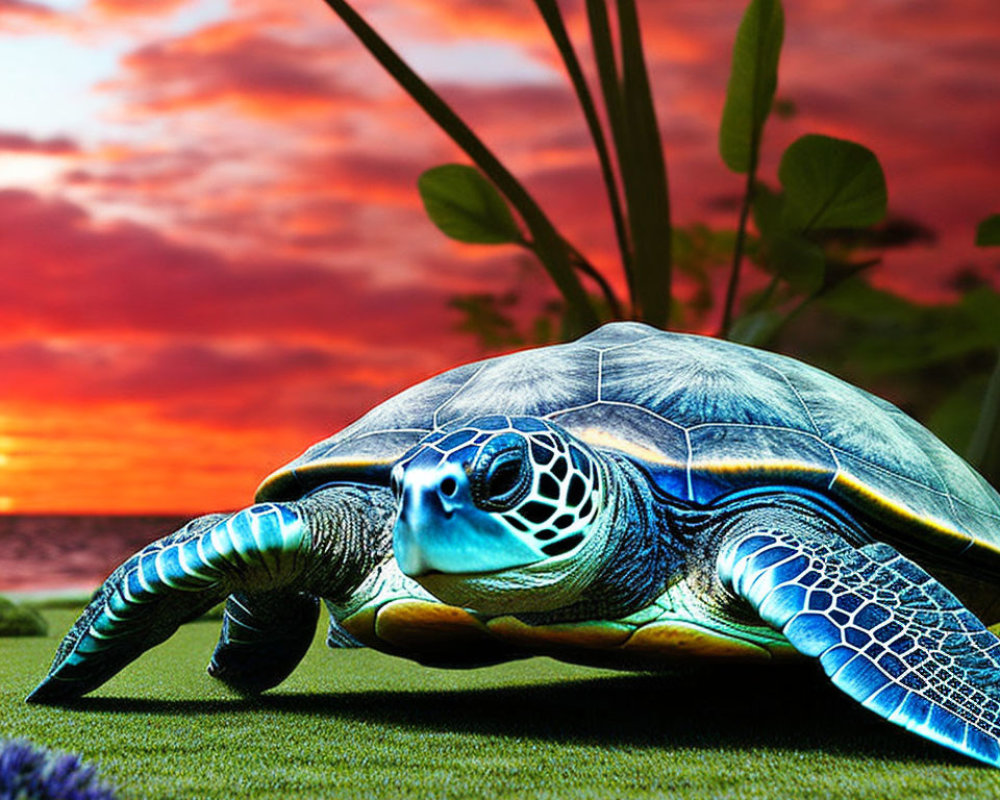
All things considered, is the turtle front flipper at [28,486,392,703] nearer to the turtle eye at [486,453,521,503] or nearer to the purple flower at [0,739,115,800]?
the turtle eye at [486,453,521,503]

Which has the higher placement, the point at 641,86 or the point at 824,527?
the point at 641,86

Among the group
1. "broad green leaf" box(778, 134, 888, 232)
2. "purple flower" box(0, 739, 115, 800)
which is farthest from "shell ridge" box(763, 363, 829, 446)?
"broad green leaf" box(778, 134, 888, 232)

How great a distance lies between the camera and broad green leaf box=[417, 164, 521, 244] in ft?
14.8

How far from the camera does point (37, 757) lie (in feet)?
2.93

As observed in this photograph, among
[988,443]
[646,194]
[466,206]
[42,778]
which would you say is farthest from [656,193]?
[42,778]

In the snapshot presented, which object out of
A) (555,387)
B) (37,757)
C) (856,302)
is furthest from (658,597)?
(856,302)

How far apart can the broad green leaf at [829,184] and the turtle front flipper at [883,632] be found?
294cm

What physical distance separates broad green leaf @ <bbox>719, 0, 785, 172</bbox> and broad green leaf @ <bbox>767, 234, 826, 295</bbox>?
0.41m

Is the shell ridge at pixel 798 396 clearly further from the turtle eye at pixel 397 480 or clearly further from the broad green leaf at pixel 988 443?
the broad green leaf at pixel 988 443

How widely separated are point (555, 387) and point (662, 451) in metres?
0.26

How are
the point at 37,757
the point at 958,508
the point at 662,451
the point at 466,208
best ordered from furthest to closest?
the point at 466,208, the point at 958,508, the point at 662,451, the point at 37,757

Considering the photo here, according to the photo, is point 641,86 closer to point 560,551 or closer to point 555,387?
point 555,387

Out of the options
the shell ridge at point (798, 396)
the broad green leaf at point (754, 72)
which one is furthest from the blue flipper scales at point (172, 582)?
the broad green leaf at point (754, 72)

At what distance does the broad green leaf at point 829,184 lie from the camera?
4062 mm
